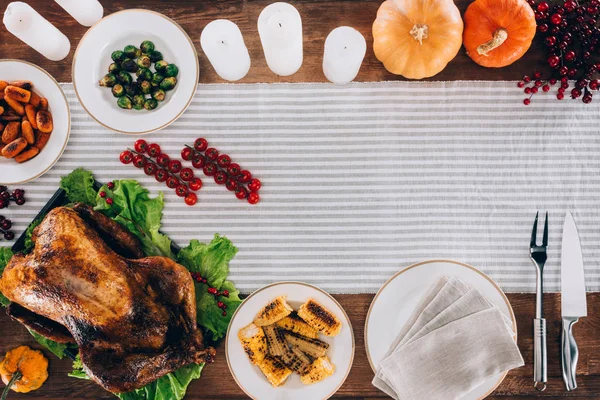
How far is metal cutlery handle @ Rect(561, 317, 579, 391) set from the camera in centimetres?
147

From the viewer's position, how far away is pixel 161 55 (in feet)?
4.82

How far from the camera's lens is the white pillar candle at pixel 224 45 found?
134cm

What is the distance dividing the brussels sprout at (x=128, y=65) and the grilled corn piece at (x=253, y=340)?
0.82 m

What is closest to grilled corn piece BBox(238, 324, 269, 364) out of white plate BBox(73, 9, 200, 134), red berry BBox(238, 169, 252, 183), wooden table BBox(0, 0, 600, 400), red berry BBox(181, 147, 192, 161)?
wooden table BBox(0, 0, 600, 400)

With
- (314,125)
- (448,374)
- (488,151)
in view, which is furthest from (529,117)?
(448,374)

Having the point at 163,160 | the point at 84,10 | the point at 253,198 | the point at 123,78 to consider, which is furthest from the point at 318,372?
the point at 84,10

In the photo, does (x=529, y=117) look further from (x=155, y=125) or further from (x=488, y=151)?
(x=155, y=125)

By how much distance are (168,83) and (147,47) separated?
124 millimetres

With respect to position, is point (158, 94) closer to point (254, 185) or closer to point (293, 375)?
point (254, 185)

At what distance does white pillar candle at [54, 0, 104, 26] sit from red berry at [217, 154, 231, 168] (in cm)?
55

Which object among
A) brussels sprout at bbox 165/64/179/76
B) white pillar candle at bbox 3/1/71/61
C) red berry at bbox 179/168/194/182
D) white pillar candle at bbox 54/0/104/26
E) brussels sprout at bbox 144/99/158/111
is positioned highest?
white pillar candle at bbox 54/0/104/26

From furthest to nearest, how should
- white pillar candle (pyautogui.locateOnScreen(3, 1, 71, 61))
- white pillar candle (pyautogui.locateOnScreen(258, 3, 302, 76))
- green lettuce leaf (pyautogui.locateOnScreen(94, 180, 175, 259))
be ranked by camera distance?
green lettuce leaf (pyautogui.locateOnScreen(94, 180, 175, 259)) < white pillar candle (pyautogui.locateOnScreen(3, 1, 71, 61)) < white pillar candle (pyautogui.locateOnScreen(258, 3, 302, 76))

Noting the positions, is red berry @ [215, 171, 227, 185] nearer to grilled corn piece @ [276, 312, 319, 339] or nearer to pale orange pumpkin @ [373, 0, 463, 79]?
grilled corn piece @ [276, 312, 319, 339]

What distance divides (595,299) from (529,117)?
1.91 feet
